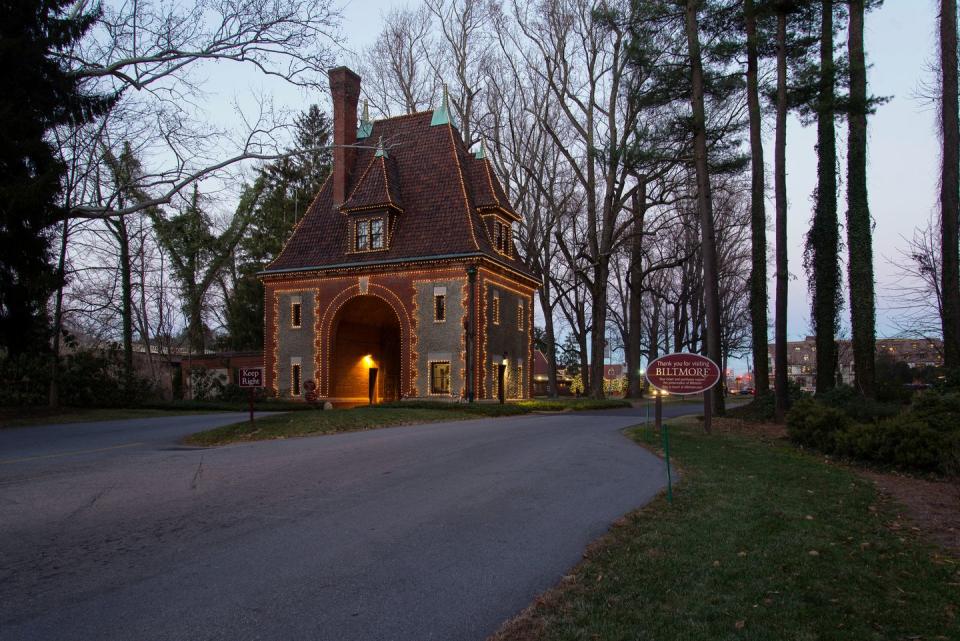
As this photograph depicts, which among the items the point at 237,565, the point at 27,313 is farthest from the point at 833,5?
the point at 27,313

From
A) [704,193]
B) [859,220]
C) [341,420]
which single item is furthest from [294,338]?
[859,220]

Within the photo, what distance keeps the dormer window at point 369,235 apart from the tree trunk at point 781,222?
700 inches

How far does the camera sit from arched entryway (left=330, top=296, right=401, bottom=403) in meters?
33.9

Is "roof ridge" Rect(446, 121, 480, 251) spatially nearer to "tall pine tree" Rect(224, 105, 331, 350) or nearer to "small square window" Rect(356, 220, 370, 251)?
"small square window" Rect(356, 220, 370, 251)

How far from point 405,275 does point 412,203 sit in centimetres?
387

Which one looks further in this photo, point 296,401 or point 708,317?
point 296,401

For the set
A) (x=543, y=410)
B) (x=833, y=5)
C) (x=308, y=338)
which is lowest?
(x=543, y=410)

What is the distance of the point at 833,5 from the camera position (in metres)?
21.7

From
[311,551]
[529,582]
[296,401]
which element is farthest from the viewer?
[296,401]

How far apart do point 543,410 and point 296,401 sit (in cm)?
1200

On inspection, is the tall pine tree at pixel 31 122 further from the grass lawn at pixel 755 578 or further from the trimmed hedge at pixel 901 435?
the trimmed hedge at pixel 901 435

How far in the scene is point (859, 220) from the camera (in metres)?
20.6

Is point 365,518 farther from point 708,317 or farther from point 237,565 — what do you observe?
point 708,317

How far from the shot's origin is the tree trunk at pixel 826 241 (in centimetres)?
2155
